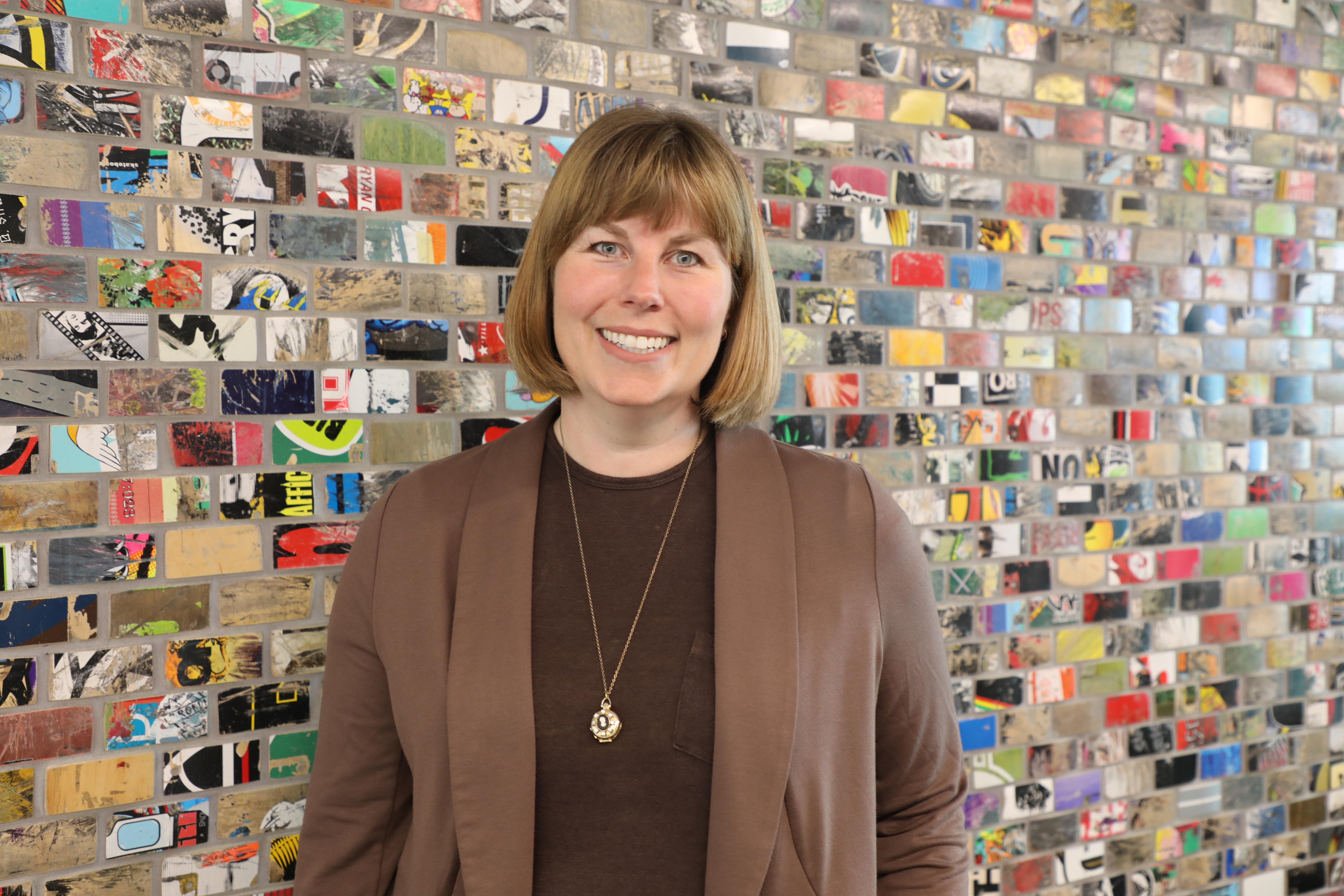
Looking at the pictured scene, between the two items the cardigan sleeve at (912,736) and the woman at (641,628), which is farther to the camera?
the cardigan sleeve at (912,736)

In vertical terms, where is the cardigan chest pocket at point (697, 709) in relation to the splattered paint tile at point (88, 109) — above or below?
below

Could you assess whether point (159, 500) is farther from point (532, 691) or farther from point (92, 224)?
point (532, 691)

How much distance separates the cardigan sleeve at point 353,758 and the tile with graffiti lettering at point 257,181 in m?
0.62

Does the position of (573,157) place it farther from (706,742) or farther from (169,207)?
(706,742)

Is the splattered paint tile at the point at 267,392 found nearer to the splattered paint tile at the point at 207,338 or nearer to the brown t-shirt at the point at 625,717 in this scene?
the splattered paint tile at the point at 207,338

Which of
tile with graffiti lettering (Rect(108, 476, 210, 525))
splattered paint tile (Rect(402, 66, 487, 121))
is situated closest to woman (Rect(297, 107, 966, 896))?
tile with graffiti lettering (Rect(108, 476, 210, 525))

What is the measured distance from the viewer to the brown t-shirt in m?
1.18

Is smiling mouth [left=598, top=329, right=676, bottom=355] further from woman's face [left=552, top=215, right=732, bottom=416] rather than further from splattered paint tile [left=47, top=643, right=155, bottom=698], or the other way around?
splattered paint tile [left=47, top=643, right=155, bottom=698]

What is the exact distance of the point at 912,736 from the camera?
4.39 feet

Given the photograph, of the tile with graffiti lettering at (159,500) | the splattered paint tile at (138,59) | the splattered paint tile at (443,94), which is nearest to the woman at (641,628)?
the tile with graffiti lettering at (159,500)

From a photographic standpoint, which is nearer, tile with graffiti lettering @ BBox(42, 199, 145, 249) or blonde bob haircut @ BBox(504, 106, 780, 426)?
blonde bob haircut @ BBox(504, 106, 780, 426)

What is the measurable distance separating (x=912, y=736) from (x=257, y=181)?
141 centimetres

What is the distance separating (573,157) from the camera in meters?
1.23

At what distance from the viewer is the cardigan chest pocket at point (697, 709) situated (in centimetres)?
119
